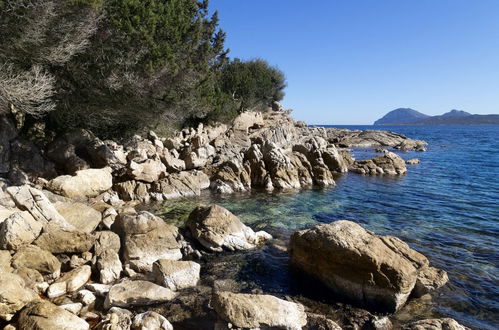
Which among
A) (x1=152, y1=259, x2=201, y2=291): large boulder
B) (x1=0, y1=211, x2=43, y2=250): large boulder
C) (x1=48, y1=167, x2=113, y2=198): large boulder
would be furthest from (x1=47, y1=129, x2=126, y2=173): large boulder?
(x1=152, y1=259, x2=201, y2=291): large boulder

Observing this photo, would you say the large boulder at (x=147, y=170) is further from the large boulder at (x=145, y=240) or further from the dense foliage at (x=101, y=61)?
the large boulder at (x=145, y=240)

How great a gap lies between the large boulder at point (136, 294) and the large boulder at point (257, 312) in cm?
196

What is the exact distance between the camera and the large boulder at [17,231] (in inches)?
396

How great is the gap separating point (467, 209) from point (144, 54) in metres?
21.8

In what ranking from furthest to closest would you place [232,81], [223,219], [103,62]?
1. [232,81]
2. [103,62]
3. [223,219]

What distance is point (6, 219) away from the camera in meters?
10.5

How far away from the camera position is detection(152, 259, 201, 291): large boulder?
9953 millimetres

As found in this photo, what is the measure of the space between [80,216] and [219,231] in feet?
18.9

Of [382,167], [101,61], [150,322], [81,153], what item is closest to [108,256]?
[150,322]

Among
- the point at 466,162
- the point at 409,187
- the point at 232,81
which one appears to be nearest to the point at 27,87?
the point at 409,187

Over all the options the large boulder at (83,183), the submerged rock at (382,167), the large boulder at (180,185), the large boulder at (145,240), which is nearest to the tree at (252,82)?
the submerged rock at (382,167)

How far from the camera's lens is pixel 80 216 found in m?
13.1

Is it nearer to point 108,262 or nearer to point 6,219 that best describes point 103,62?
point 6,219

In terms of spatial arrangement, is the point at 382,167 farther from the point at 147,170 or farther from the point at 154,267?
the point at 154,267
